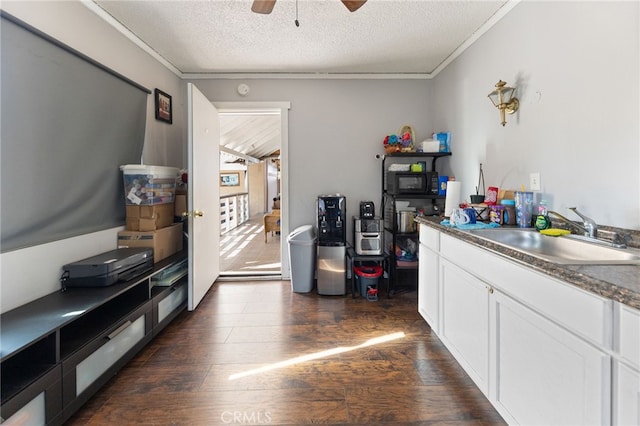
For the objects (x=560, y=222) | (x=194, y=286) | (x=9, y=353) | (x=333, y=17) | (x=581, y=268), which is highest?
(x=333, y=17)

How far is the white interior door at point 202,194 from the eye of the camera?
238cm

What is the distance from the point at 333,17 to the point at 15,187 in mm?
2296

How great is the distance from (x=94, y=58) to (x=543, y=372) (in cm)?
307

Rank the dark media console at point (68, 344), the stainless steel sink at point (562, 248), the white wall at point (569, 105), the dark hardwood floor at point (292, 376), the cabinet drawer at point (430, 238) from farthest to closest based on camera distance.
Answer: the cabinet drawer at point (430, 238), the dark hardwood floor at point (292, 376), the white wall at point (569, 105), the dark media console at point (68, 344), the stainless steel sink at point (562, 248)

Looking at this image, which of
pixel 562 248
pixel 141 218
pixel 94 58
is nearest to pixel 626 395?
pixel 562 248

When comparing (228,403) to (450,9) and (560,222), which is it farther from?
(450,9)

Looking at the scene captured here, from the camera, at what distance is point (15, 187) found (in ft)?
4.74

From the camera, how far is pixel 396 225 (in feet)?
9.55

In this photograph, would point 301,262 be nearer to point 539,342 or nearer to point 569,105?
point 539,342

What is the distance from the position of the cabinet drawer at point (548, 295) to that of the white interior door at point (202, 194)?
2.14 metres

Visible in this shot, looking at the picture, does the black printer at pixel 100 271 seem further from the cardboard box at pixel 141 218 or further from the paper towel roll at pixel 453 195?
the paper towel roll at pixel 453 195

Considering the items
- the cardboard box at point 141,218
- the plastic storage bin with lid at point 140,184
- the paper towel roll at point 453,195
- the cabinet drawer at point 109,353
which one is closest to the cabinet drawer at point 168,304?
the cabinet drawer at point 109,353

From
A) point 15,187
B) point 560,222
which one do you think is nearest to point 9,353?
point 15,187

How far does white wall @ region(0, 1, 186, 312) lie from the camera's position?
1451 mm
